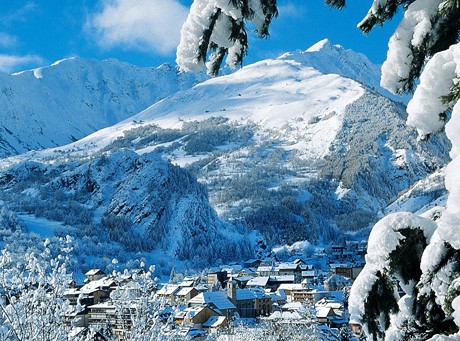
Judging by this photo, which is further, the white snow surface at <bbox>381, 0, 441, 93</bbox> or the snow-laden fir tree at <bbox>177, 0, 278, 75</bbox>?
the snow-laden fir tree at <bbox>177, 0, 278, 75</bbox>

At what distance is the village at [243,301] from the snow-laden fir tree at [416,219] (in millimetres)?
11860

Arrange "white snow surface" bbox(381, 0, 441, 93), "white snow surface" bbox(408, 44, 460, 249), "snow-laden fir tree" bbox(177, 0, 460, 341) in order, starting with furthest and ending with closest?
"white snow surface" bbox(381, 0, 441, 93) < "snow-laden fir tree" bbox(177, 0, 460, 341) < "white snow surface" bbox(408, 44, 460, 249)

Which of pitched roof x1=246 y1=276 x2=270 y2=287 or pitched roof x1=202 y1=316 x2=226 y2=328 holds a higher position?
pitched roof x1=246 y1=276 x2=270 y2=287

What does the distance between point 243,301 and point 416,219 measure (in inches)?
2471

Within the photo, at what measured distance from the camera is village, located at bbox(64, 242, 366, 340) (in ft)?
109

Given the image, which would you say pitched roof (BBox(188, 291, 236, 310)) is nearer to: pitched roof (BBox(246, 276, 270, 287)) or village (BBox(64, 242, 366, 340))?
village (BBox(64, 242, 366, 340))

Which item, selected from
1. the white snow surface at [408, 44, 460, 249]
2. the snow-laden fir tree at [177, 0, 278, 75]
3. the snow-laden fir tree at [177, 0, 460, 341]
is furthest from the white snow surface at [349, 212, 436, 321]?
the snow-laden fir tree at [177, 0, 278, 75]

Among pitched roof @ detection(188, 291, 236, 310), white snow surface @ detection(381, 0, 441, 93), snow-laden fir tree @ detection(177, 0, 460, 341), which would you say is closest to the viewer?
snow-laden fir tree @ detection(177, 0, 460, 341)

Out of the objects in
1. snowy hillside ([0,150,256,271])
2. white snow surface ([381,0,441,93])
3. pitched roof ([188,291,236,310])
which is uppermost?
snowy hillside ([0,150,256,271])

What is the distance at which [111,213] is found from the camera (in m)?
120

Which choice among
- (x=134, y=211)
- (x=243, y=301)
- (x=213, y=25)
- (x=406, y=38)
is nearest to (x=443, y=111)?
(x=406, y=38)

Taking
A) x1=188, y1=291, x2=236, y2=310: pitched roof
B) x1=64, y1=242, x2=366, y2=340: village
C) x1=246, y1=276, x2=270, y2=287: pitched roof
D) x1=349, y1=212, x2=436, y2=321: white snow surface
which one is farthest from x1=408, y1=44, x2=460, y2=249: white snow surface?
x1=246, y1=276, x2=270, y2=287: pitched roof

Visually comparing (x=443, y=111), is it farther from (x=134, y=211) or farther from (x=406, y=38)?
(x=134, y=211)

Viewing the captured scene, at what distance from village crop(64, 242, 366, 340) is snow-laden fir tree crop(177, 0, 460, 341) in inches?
467
